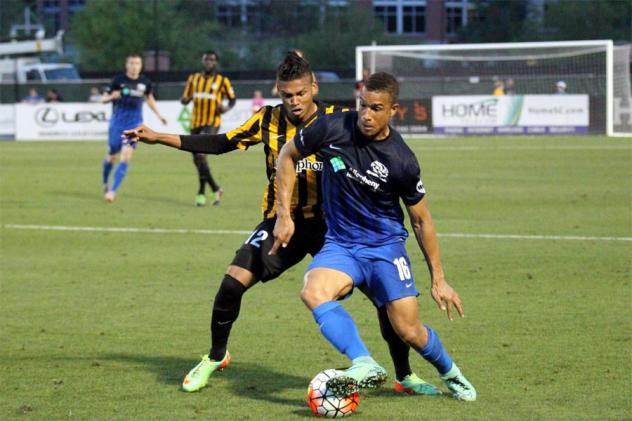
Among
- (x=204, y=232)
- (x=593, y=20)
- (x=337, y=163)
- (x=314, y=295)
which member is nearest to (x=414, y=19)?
(x=593, y=20)

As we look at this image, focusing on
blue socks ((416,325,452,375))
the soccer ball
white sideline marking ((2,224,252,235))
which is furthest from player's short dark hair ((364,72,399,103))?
white sideline marking ((2,224,252,235))

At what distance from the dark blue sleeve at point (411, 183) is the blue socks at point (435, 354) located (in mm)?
743

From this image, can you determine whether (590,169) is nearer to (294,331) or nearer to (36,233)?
(36,233)

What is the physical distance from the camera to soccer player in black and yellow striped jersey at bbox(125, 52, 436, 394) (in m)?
6.82

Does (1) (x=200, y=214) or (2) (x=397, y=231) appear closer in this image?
(2) (x=397, y=231)

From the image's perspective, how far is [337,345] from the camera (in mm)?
6090

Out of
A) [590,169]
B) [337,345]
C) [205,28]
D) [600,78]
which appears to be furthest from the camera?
[205,28]

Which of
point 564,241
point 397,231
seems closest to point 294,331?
point 397,231

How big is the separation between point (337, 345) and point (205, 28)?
64.6m

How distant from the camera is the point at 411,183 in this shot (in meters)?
6.24

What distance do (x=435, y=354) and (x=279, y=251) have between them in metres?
1.13

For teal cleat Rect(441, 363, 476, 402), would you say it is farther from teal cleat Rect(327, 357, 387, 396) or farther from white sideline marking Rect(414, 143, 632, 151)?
white sideline marking Rect(414, 143, 632, 151)

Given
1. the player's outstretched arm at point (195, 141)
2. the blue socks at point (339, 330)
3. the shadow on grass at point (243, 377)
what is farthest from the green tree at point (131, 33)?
the blue socks at point (339, 330)

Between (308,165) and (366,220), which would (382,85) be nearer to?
(366,220)
